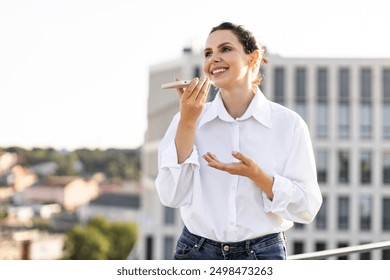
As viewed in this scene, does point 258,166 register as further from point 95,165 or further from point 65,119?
point 95,165

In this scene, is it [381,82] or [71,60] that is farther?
[71,60]

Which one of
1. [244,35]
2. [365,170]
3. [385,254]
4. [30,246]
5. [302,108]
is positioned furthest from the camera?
[30,246]

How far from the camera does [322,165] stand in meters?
21.5

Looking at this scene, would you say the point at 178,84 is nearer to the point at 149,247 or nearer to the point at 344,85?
the point at 344,85

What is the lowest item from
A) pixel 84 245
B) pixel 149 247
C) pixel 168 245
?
pixel 84 245

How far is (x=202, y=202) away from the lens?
1.43 m

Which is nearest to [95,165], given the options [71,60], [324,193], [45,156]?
[45,156]

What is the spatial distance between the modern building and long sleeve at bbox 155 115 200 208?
766 inches

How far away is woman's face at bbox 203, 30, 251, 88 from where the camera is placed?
147 cm

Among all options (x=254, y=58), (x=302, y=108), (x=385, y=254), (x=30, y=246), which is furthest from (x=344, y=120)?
(x=30, y=246)

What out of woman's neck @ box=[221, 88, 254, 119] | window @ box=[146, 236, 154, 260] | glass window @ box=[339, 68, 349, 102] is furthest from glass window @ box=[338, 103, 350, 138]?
woman's neck @ box=[221, 88, 254, 119]

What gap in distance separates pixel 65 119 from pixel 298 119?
41.7 metres

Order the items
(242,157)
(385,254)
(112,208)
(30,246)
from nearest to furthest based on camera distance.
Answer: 1. (242,157)
2. (385,254)
3. (30,246)
4. (112,208)

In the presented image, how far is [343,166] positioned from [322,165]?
0.57 m
